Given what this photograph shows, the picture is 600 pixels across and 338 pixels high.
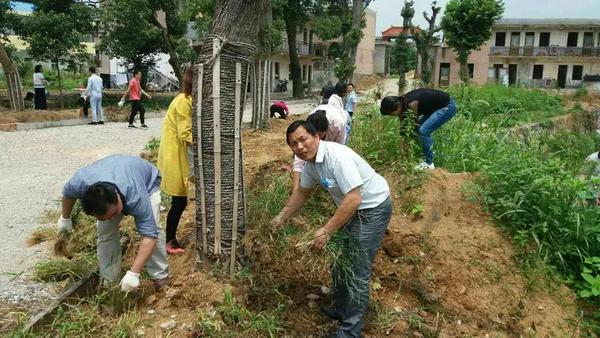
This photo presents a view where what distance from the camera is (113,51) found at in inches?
682

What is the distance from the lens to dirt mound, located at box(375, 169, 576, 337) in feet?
11.8

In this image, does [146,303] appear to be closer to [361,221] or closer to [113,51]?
[361,221]

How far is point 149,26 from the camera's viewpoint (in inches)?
640

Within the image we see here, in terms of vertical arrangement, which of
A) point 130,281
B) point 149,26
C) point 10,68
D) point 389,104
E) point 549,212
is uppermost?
point 149,26

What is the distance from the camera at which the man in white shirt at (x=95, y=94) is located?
11883 millimetres

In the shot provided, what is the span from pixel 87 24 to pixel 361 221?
15241 millimetres

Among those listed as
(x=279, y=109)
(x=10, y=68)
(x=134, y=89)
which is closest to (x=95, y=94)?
(x=134, y=89)

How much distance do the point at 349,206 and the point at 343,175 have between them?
182mm

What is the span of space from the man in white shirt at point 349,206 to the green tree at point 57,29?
45.5 ft

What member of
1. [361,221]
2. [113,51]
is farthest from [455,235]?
[113,51]

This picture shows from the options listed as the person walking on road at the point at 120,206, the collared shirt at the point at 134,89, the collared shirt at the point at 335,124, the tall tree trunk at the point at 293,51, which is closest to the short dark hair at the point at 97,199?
the person walking on road at the point at 120,206

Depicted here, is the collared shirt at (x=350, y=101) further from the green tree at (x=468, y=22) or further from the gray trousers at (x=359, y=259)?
the green tree at (x=468, y=22)

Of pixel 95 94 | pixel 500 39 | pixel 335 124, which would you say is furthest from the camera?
pixel 500 39

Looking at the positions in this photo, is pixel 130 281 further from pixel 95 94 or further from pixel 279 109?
pixel 279 109
